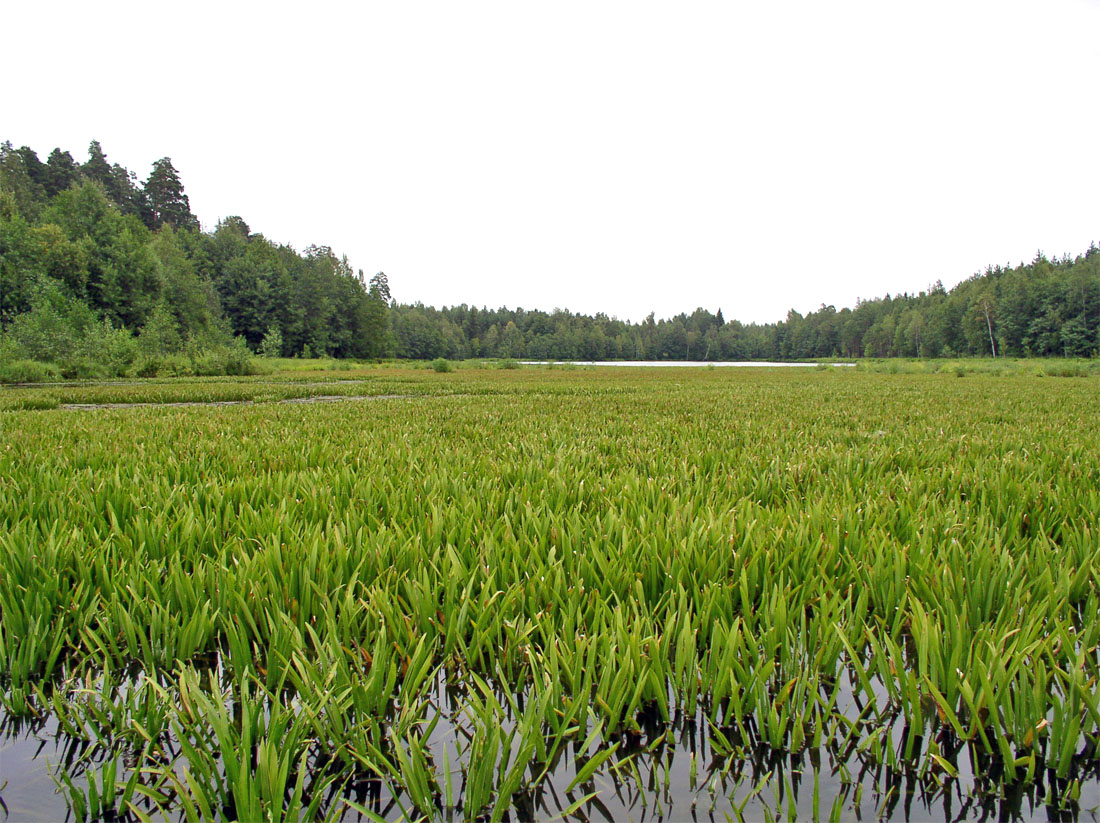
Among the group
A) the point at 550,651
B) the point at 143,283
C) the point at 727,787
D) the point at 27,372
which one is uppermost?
the point at 143,283

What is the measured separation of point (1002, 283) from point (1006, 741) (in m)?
120

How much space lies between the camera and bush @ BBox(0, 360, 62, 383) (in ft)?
67.5

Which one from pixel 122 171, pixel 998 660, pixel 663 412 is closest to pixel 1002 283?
pixel 663 412

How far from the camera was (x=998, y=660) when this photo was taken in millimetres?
1223

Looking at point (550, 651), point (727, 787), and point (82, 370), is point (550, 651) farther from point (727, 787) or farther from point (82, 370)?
point (82, 370)

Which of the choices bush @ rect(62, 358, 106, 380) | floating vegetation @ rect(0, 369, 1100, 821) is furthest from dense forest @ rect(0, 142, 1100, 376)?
floating vegetation @ rect(0, 369, 1100, 821)

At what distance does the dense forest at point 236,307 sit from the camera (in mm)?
35781

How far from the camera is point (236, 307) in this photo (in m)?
72.2

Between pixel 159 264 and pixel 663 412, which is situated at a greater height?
pixel 159 264

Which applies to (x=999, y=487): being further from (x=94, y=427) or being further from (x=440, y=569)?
(x=94, y=427)

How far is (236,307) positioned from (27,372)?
55638 millimetres

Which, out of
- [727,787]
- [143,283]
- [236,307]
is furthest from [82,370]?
[236,307]

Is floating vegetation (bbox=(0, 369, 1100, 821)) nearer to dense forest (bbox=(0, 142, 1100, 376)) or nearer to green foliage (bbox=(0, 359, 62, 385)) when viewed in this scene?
green foliage (bbox=(0, 359, 62, 385))

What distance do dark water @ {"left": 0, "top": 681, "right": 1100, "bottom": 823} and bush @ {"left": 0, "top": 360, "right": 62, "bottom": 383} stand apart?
2675 cm
